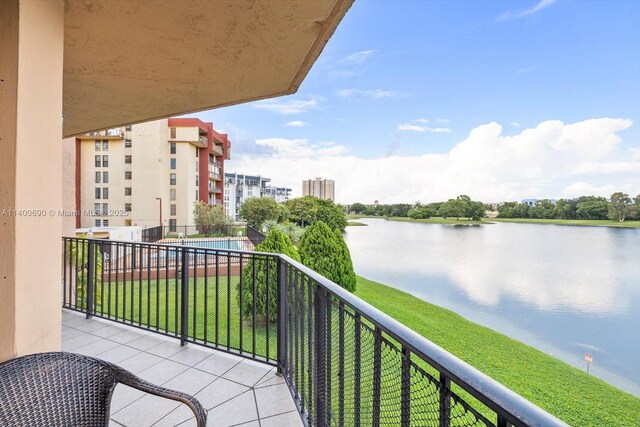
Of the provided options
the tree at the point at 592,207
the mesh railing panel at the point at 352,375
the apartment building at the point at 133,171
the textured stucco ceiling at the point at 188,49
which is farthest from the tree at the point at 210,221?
the tree at the point at 592,207

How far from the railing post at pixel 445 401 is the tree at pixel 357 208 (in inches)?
2567

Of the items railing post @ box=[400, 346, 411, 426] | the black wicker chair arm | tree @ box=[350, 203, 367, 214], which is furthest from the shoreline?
the black wicker chair arm

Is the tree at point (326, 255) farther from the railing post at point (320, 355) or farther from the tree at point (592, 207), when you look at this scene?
the tree at point (592, 207)

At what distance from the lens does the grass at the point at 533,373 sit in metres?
5.02

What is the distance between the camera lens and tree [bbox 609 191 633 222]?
27.2 metres

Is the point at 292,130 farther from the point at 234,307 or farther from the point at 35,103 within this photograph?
the point at 35,103

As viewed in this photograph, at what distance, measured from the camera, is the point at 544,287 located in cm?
1403

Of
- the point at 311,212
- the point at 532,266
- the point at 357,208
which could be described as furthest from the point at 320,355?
the point at 357,208

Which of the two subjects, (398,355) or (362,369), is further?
(362,369)

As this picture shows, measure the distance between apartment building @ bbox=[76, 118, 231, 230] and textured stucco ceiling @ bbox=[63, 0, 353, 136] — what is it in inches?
876

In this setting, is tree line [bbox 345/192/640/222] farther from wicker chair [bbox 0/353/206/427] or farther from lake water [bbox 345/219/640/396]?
wicker chair [bbox 0/353/206/427]

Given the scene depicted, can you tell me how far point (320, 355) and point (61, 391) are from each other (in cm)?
101

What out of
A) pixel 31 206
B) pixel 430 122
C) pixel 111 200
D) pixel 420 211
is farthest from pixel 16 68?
pixel 420 211

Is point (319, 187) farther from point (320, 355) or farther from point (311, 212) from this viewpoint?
point (320, 355)
